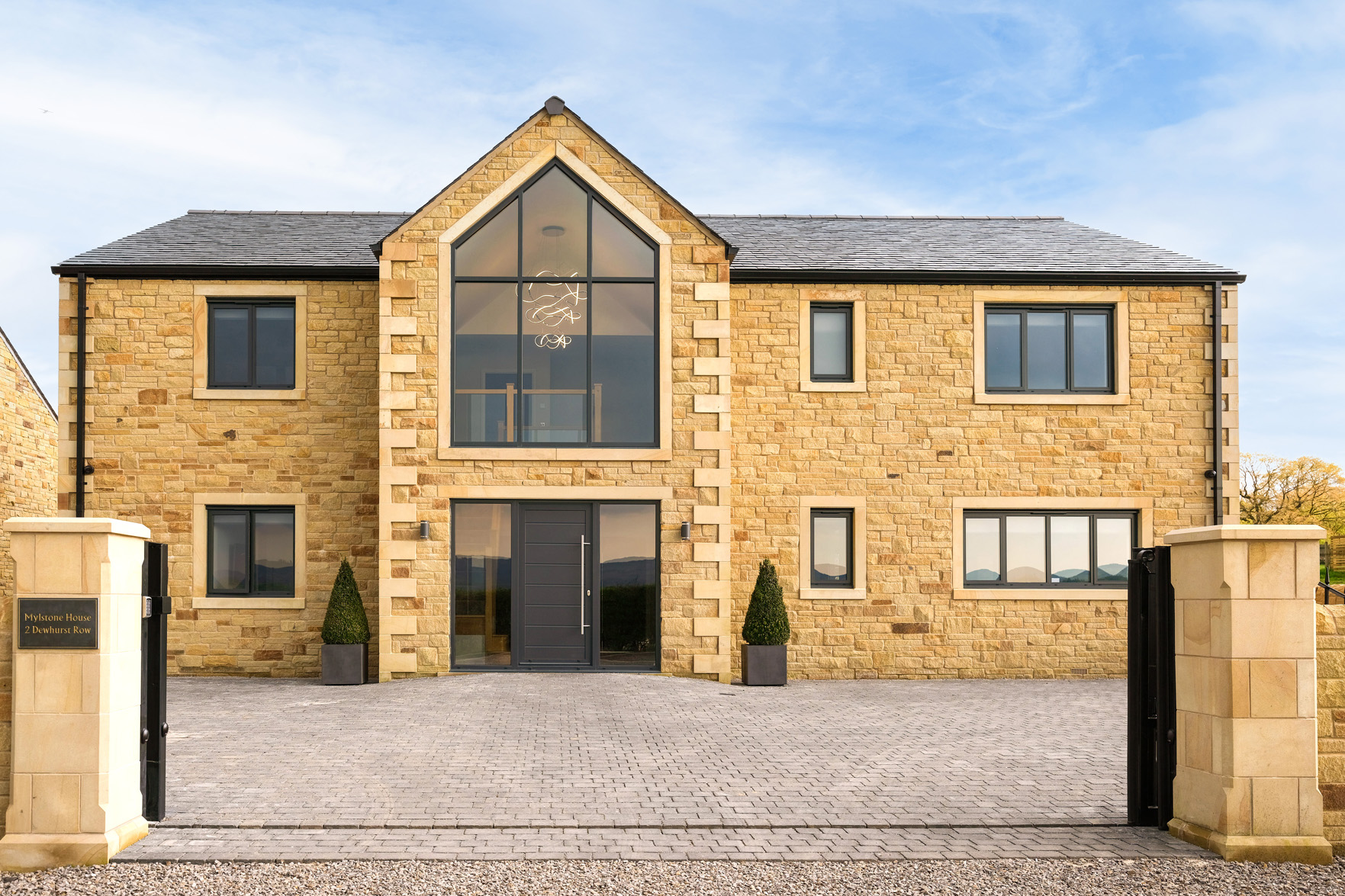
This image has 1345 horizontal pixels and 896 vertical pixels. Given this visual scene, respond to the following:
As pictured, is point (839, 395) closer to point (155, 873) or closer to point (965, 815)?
point (965, 815)

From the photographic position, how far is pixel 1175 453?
15008mm

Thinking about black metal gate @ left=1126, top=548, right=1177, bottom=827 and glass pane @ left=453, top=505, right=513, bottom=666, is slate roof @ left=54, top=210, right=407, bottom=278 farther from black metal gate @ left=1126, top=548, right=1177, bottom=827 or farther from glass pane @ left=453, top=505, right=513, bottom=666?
black metal gate @ left=1126, top=548, right=1177, bottom=827

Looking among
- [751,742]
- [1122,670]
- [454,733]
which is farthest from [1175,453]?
[454,733]

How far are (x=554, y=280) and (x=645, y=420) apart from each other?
2392mm

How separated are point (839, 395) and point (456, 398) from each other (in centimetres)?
572

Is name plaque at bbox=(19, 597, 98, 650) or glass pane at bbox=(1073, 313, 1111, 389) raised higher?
glass pane at bbox=(1073, 313, 1111, 389)

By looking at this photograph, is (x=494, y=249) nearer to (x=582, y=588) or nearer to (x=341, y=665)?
(x=582, y=588)

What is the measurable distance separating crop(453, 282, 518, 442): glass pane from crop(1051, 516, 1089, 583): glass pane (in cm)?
837

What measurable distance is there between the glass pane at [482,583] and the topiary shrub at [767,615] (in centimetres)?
336

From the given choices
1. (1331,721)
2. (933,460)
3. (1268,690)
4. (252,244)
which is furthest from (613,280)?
(1331,721)

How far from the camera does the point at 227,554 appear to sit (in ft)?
48.4

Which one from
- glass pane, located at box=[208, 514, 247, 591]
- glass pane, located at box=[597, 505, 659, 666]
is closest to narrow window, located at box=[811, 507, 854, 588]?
glass pane, located at box=[597, 505, 659, 666]

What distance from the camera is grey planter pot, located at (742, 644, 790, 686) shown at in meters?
13.4

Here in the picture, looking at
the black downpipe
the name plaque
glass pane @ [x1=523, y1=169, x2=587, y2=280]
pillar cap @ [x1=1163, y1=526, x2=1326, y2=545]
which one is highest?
glass pane @ [x1=523, y1=169, x2=587, y2=280]
